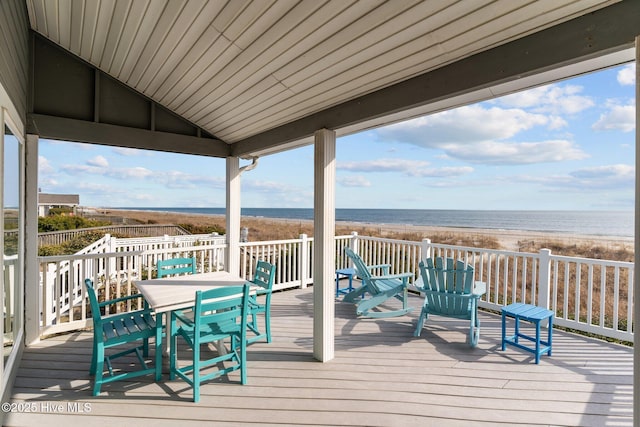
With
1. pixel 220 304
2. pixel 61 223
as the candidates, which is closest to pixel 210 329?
pixel 220 304

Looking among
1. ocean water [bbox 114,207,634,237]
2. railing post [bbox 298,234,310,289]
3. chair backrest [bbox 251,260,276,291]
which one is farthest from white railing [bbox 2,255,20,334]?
ocean water [bbox 114,207,634,237]

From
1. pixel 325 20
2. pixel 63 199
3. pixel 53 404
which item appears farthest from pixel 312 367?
pixel 63 199

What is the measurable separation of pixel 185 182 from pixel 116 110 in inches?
1422

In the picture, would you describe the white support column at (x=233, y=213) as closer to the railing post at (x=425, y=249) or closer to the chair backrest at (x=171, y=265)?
the chair backrest at (x=171, y=265)

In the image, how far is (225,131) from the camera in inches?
185

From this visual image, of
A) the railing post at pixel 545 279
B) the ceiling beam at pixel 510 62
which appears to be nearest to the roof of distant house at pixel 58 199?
the ceiling beam at pixel 510 62

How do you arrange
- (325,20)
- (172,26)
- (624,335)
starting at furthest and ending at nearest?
1. (624,335)
2. (172,26)
3. (325,20)

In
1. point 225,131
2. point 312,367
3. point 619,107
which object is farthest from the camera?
point 619,107

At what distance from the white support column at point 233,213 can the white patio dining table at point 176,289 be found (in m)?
1.56

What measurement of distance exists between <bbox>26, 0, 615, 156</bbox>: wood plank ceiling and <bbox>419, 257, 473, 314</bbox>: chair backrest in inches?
86.6

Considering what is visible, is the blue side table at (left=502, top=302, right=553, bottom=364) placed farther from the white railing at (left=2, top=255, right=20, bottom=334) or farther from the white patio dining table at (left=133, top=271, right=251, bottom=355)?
the white railing at (left=2, top=255, right=20, bottom=334)

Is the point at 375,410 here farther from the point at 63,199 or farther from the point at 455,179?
the point at 455,179

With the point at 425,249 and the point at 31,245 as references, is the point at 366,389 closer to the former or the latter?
the point at 425,249

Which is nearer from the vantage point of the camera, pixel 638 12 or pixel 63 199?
pixel 638 12
